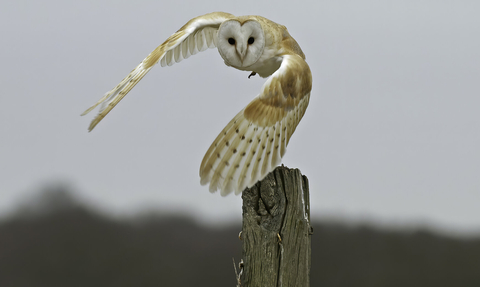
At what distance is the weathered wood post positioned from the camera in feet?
6.03

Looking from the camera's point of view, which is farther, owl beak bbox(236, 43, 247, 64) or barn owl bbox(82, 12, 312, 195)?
owl beak bbox(236, 43, 247, 64)

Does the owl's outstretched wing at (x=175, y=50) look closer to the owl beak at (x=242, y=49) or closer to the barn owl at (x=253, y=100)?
the barn owl at (x=253, y=100)

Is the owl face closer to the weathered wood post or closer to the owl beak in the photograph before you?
the owl beak

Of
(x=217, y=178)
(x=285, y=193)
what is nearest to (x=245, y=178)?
(x=217, y=178)

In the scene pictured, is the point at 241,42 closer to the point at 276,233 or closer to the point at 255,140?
the point at 255,140

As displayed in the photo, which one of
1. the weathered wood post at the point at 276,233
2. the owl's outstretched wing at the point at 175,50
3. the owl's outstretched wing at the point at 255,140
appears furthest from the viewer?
the owl's outstretched wing at the point at 175,50

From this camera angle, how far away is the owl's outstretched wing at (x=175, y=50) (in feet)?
6.70

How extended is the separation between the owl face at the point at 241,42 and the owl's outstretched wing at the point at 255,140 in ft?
0.82

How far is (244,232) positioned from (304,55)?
3.49 feet

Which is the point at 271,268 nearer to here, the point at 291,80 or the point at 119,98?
the point at 291,80

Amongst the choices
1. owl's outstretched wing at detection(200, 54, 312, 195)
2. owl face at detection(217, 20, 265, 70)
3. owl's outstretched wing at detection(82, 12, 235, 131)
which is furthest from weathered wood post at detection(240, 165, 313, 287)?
owl's outstretched wing at detection(82, 12, 235, 131)

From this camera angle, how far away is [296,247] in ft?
6.12

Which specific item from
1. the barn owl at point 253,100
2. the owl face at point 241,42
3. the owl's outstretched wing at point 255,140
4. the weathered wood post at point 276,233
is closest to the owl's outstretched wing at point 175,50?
the barn owl at point 253,100

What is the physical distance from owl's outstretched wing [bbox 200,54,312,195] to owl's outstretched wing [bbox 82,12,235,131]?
62 cm
